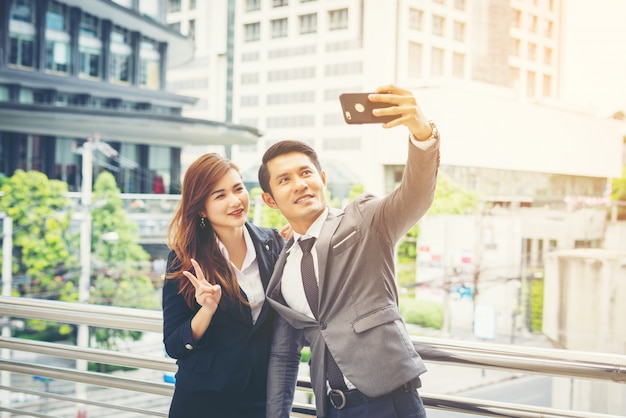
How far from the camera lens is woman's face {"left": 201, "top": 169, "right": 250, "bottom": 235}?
1.19 m

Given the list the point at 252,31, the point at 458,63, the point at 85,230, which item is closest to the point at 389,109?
the point at 458,63

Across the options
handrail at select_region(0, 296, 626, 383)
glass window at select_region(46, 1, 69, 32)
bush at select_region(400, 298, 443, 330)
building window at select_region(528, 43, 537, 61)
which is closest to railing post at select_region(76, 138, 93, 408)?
glass window at select_region(46, 1, 69, 32)

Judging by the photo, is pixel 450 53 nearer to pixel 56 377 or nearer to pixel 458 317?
pixel 458 317

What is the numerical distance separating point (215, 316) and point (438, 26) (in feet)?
57.1

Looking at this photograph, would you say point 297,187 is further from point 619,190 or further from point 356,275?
point 619,190

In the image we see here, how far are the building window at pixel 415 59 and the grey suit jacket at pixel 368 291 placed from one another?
15785 millimetres

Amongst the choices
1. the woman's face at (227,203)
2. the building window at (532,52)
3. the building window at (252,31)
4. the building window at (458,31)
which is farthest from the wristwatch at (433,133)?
the building window at (252,31)

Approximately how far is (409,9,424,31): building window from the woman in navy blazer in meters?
16.8

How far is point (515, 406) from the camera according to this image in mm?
1285

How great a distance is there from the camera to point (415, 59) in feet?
54.9

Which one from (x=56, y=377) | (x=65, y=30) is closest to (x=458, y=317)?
(x=65, y=30)

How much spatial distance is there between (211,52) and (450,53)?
8.93m

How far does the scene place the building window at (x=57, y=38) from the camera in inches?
607

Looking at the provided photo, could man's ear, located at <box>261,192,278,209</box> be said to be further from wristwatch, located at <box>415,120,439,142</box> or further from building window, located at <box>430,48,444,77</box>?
building window, located at <box>430,48,444,77</box>
